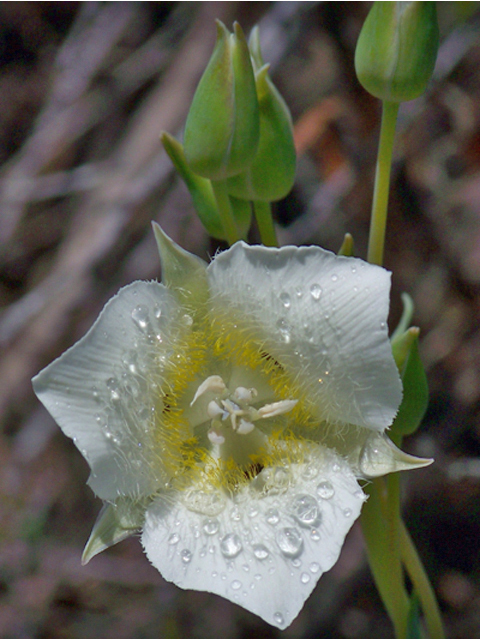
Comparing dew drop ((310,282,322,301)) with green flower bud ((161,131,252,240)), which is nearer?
dew drop ((310,282,322,301))

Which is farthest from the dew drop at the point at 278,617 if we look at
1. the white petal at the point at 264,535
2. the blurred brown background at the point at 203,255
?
the blurred brown background at the point at 203,255

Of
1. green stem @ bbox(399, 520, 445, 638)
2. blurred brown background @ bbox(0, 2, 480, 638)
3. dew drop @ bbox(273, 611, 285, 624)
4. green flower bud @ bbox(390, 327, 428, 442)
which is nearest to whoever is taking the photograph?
dew drop @ bbox(273, 611, 285, 624)

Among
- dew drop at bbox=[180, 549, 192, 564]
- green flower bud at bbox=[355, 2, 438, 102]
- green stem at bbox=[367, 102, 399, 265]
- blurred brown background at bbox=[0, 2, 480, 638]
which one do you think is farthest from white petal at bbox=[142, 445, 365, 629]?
blurred brown background at bbox=[0, 2, 480, 638]

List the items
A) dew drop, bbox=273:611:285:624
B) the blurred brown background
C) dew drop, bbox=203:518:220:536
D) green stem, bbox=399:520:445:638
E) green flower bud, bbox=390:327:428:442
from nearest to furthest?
dew drop, bbox=273:611:285:624
dew drop, bbox=203:518:220:536
green flower bud, bbox=390:327:428:442
green stem, bbox=399:520:445:638
the blurred brown background

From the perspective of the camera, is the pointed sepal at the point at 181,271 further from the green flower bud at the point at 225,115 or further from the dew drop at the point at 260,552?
the dew drop at the point at 260,552

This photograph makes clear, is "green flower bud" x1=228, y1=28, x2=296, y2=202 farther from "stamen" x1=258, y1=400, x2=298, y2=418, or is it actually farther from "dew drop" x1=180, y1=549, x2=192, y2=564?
"dew drop" x1=180, y1=549, x2=192, y2=564

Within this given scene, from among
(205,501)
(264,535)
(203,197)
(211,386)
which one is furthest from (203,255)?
(264,535)

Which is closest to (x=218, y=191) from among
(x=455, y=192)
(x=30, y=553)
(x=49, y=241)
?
(x=455, y=192)

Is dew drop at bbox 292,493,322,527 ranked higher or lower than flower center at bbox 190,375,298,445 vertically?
lower
